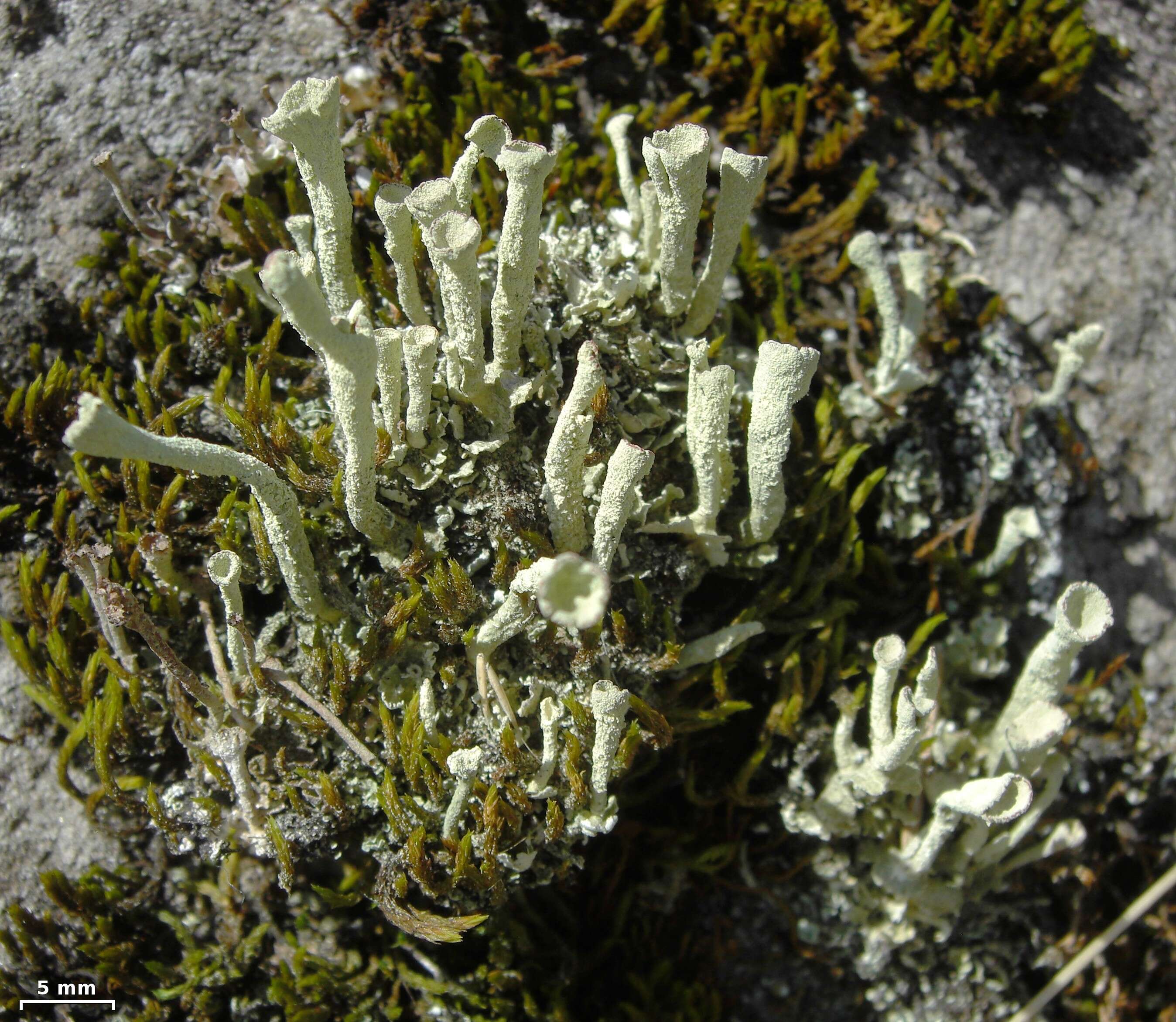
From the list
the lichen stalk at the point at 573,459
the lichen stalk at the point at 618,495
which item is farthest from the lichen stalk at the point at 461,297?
the lichen stalk at the point at 618,495

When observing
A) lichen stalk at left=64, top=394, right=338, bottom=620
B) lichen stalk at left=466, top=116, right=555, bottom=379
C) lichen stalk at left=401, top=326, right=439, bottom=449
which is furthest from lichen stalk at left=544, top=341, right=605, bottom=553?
lichen stalk at left=64, top=394, right=338, bottom=620

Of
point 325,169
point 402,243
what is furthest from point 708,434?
point 325,169

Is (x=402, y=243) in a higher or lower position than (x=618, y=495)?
higher

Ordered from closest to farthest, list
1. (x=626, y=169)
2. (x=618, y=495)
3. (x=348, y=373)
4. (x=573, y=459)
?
1. (x=348, y=373)
2. (x=618, y=495)
3. (x=573, y=459)
4. (x=626, y=169)

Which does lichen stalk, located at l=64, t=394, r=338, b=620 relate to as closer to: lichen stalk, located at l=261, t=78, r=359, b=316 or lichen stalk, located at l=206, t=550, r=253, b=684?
lichen stalk, located at l=206, t=550, r=253, b=684

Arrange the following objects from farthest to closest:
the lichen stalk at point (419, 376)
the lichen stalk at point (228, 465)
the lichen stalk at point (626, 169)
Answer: the lichen stalk at point (626, 169), the lichen stalk at point (419, 376), the lichen stalk at point (228, 465)

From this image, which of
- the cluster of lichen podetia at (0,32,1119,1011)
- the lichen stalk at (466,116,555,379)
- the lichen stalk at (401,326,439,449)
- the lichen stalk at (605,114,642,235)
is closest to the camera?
the lichen stalk at (466,116,555,379)

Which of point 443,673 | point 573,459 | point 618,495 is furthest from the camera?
point 443,673

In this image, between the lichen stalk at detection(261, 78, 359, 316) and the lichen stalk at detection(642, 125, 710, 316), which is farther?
the lichen stalk at detection(642, 125, 710, 316)

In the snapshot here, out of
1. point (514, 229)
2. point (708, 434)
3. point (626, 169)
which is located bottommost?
point (708, 434)

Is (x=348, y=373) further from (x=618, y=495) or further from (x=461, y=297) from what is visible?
(x=618, y=495)

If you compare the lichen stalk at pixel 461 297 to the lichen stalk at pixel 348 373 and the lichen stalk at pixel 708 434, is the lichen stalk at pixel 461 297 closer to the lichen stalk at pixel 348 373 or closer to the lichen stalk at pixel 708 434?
the lichen stalk at pixel 348 373
